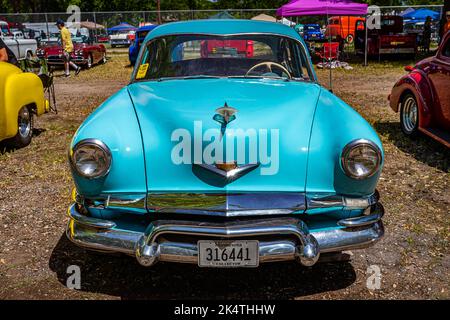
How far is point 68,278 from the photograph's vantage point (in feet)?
10.7

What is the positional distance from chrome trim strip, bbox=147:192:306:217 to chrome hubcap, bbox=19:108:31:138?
4.44 m

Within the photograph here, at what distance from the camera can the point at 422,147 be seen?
629cm

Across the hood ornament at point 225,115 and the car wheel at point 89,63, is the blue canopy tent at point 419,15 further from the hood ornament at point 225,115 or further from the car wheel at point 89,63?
the hood ornament at point 225,115

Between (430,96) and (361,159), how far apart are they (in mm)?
3685

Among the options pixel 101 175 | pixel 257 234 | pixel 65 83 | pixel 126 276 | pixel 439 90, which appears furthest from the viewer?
pixel 65 83

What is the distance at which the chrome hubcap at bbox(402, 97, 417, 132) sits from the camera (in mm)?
6570

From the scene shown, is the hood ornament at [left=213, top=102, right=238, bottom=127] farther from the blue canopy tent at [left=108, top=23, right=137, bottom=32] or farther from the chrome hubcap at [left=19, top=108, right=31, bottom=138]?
the blue canopy tent at [left=108, top=23, right=137, bottom=32]

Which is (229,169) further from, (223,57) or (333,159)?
(223,57)

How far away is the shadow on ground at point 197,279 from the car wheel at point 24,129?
335cm

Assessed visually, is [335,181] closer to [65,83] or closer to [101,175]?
[101,175]

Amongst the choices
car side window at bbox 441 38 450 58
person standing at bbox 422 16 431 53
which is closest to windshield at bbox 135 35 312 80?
car side window at bbox 441 38 450 58

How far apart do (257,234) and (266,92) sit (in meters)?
1.16

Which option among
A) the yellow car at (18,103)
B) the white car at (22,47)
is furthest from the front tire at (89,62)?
the yellow car at (18,103)
